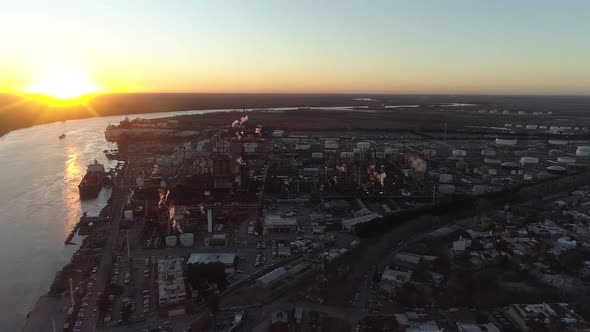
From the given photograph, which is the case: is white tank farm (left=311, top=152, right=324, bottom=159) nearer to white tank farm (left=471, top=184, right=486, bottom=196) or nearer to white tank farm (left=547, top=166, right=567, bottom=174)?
white tank farm (left=471, top=184, right=486, bottom=196)

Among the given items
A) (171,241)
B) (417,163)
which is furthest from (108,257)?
(417,163)

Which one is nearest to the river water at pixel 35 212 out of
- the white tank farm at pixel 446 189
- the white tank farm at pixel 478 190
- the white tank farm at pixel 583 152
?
the white tank farm at pixel 446 189

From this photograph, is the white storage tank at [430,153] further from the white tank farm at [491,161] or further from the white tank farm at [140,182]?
the white tank farm at [140,182]

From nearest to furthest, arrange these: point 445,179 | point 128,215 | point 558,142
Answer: point 128,215
point 445,179
point 558,142

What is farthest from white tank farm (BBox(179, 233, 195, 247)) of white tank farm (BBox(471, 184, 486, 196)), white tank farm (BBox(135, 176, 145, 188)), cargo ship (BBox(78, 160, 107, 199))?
white tank farm (BBox(471, 184, 486, 196))

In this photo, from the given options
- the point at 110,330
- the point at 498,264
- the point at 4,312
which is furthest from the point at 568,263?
the point at 4,312

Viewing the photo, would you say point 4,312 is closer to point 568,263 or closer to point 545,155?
point 568,263

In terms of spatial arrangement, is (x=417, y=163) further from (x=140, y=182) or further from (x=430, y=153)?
(x=140, y=182)

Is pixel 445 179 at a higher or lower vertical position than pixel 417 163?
lower
